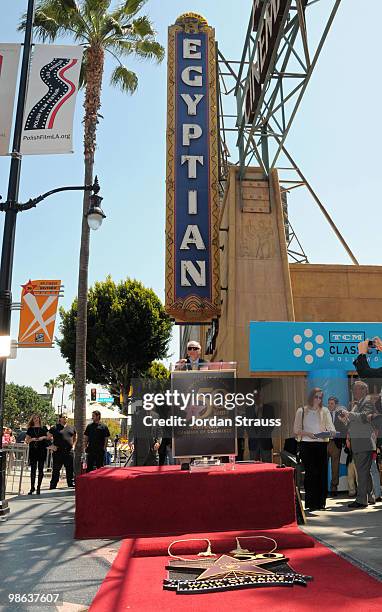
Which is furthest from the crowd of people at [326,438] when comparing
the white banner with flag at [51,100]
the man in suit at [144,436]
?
the white banner with flag at [51,100]

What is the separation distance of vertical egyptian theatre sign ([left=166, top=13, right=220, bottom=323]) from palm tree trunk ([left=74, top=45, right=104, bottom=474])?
2.63m

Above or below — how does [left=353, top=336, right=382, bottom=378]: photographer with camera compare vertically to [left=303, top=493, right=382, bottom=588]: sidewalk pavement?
above

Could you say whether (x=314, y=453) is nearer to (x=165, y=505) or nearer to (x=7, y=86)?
(x=165, y=505)

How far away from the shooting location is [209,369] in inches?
266

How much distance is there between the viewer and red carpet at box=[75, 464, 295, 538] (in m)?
6.38

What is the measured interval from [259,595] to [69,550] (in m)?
2.79

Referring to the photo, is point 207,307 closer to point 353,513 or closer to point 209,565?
point 353,513

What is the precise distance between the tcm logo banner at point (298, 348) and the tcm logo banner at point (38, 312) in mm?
4705

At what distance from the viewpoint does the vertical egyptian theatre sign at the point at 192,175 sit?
16.2 metres

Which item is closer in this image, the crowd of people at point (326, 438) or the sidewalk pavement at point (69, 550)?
the sidewalk pavement at point (69, 550)

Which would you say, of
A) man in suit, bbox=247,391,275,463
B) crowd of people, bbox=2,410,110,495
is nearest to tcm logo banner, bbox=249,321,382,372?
man in suit, bbox=247,391,275,463

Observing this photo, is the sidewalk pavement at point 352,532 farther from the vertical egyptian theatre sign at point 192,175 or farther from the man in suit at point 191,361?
the vertical egyptian theatre sign at point 192,175

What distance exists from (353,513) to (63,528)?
4.54 metres

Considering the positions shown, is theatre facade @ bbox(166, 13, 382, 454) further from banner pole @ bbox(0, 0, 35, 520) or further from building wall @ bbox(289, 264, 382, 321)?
banner pole @ bbox(0, 0, 35, 520)
